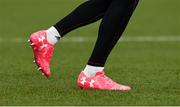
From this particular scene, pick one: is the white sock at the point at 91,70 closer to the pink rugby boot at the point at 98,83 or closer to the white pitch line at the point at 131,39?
the pink rugby boot at the point at 98,83

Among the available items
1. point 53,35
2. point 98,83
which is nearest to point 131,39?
point 53,35

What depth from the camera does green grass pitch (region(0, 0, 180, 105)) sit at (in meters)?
5.69

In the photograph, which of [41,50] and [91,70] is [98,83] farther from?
[41,50]

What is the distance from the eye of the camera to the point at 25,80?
6809mm

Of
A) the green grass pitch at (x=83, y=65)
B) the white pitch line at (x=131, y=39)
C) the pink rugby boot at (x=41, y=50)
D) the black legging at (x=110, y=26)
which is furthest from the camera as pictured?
the white pitch line at (x=131, y=39)

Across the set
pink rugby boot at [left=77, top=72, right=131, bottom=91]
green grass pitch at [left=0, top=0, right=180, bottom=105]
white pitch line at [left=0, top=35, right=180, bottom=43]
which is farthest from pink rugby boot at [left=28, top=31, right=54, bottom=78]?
white pitch line at [left=0, top=35, right=180, bottom=43]

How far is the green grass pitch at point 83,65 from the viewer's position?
5.69m

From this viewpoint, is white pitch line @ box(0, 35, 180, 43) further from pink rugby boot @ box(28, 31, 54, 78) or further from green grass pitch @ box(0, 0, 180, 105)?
pink rugby boot @ box(28, 31, 54, 78)

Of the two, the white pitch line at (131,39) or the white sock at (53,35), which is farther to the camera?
the white pitch line at (131,39)

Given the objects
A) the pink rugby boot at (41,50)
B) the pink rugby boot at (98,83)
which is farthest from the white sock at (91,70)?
the pink rugby boot at (41,50)

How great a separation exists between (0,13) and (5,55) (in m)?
7.26

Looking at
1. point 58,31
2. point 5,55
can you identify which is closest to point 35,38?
point 58,31

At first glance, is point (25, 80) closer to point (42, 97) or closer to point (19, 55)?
point (42, 97)

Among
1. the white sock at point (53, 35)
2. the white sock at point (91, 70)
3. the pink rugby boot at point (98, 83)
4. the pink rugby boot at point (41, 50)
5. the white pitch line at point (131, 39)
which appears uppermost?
the white pitch line at point (131, 39)
